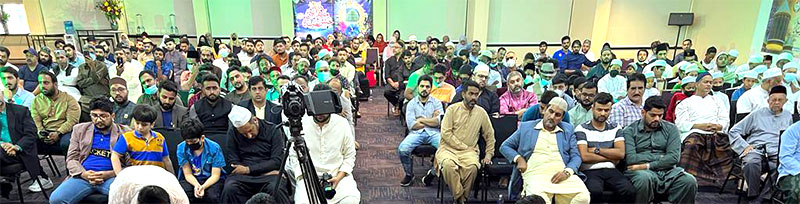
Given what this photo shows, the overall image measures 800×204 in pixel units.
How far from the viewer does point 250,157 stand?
326 centimetres

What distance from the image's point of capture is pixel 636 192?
127 inches

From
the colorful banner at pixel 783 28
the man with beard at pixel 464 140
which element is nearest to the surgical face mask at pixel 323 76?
the man with beard at pixel 464 140

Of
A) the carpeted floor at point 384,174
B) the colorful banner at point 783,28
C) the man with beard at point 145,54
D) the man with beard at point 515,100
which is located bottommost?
the carpeted floor at point 384,174

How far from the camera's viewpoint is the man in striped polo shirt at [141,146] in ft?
10.0

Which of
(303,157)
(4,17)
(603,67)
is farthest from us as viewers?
(4,17)

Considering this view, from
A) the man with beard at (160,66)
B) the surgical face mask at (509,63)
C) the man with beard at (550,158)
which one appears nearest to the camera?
the man with beard at (550,158)

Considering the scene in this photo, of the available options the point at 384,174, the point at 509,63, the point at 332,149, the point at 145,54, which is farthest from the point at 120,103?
the point at 509,63

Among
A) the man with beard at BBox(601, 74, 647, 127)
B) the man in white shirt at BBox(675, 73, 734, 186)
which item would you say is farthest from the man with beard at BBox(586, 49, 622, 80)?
the man with beard at BBox(601, 74, 647, 127)

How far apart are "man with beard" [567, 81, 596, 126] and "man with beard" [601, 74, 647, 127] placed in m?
0.28

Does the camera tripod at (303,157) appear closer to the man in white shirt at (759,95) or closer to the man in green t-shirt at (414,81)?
the man in green t-shirt at (414,81)

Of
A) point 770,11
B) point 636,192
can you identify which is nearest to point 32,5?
point 636,192

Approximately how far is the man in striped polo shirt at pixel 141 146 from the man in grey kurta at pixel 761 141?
17.3 ft

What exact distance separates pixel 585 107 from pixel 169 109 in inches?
162

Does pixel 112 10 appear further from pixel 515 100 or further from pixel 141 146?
pixel 515 100
